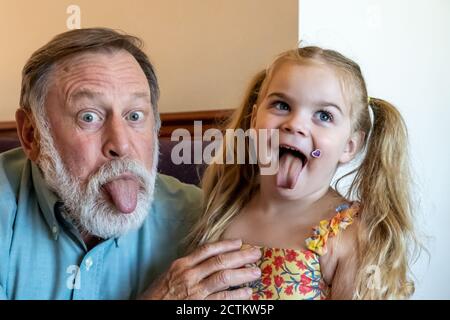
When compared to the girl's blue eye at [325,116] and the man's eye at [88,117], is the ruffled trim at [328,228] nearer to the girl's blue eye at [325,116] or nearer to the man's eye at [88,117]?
the girl's blue eye at [325,116]

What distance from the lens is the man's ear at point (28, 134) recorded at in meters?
1.18

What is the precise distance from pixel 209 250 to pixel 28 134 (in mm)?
494

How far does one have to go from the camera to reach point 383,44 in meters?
1.54

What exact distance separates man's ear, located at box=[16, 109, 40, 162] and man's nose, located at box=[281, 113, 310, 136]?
0.55 m

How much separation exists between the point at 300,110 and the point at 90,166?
43 centimetres

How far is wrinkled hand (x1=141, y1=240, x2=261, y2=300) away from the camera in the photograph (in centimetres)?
101

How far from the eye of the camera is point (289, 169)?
103 centimetres

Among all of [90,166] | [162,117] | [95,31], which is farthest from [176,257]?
[162,117]

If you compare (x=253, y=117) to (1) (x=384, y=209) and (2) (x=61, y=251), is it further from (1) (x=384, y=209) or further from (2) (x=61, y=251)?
(2) (x=61, y=251)

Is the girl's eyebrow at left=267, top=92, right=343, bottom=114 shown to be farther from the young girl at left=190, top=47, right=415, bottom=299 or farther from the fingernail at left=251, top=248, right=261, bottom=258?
the fingernail at left=251, top=248, right=261, bottom=258

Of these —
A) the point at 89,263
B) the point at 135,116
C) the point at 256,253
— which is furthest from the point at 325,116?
the point at 89,263
